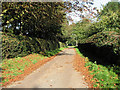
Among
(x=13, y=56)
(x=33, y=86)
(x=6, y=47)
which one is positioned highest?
(x=6, y=47)

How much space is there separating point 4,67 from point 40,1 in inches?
272

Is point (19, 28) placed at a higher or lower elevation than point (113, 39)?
higher

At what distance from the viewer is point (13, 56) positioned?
10.5m

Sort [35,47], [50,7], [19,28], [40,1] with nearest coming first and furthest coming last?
[40,1], [50,7], [19,28], [35,47]

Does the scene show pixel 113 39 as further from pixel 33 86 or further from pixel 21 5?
pixel 21 5

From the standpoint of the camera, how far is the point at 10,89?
4.75 metres

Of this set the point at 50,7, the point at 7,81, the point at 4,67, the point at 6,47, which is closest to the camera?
the point at 7,81

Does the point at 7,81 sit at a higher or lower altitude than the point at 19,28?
lower

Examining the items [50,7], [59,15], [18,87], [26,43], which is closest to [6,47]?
[26,43]

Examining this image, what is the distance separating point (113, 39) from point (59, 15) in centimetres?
866

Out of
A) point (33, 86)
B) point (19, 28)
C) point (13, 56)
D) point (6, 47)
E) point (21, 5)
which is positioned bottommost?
point (33, 86)

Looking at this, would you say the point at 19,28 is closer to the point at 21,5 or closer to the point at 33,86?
the point at 21,5

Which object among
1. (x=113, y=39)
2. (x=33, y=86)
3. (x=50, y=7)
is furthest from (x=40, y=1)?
(x=33, y=86)

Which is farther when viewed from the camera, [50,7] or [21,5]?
[50,7]
